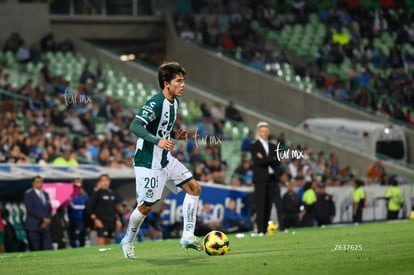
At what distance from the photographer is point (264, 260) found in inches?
533

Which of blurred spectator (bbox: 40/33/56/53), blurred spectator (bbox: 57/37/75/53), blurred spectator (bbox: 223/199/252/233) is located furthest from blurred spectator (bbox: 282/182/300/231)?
blurred spectator (bbox: 40/33/56/53)

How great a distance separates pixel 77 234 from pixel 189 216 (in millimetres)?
9228

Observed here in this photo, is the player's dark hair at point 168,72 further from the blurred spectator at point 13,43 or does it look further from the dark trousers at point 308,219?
the blurred spectator at point 13,43

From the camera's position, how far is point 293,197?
89.8 ft

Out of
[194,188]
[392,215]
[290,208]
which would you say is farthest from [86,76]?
[194,188]

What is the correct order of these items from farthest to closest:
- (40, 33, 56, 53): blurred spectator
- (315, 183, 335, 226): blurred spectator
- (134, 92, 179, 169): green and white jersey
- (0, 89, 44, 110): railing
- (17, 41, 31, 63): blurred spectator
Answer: (40, 33, 56, 53): blurred spectator < (17, 41, 31, 63): blurred spectator < (0, 89, 44, 110): railing < (315, 183, 335, 226): blurred spectator < (134, 92, 179, 169): green and white jersey

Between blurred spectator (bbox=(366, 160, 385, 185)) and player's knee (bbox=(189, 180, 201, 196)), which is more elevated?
blurred spectator (bbox=(366, 160, 385, 185))

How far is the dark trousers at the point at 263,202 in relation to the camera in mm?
21625

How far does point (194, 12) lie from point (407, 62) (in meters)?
8.33

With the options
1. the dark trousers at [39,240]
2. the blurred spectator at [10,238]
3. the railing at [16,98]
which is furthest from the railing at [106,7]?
the dark trousers at [39,240]

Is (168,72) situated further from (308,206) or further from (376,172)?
(376,172)

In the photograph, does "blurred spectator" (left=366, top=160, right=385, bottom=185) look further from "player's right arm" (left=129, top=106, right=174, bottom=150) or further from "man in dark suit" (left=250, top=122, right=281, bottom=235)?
"player's right arm" (left=129, top=106, right=174, bottom=150)

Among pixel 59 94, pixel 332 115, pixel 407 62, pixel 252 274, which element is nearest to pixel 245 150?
pixel 59 94

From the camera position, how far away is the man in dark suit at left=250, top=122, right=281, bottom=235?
2148cm
